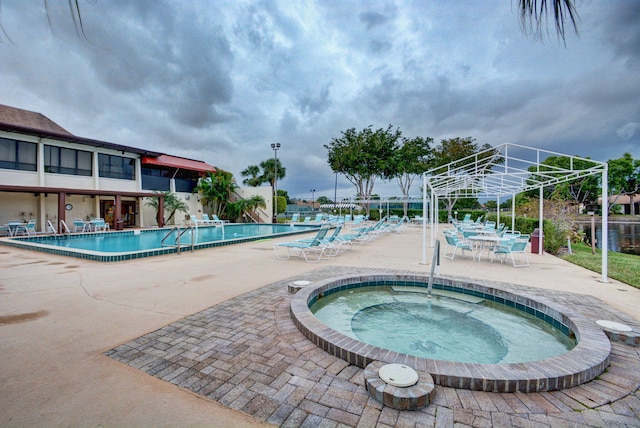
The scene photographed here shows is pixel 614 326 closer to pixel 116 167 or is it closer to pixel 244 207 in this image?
pixel 244 207

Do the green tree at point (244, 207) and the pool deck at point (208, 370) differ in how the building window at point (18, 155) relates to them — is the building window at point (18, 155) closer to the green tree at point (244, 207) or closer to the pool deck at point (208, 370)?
the green tree at point (244, 207)

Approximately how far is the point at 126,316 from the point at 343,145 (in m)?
29.4

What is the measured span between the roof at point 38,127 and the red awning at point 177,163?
0.54 metres

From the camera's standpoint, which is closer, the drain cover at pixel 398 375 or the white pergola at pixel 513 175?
the drain cover at pixel 398 375

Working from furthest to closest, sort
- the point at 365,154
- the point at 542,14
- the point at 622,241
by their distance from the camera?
the point at 365,154 → the point at 622,241 → the point at 542,14

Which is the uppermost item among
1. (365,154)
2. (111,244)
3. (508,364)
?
(365,154)

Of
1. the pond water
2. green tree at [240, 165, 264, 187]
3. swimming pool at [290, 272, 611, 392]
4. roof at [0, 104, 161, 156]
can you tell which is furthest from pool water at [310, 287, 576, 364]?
green tree at [240, 165, 264, 187]

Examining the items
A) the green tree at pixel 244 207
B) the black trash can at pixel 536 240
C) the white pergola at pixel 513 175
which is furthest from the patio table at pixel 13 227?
the black trash can at pixel 536 240

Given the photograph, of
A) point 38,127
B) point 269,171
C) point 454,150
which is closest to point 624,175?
point 454,150

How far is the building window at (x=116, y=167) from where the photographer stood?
65.5ft

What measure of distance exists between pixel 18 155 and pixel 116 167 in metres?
5.05

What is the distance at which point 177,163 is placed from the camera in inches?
970

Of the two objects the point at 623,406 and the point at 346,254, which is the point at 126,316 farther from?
the point at 346,254

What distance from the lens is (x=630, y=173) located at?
3250 cm
